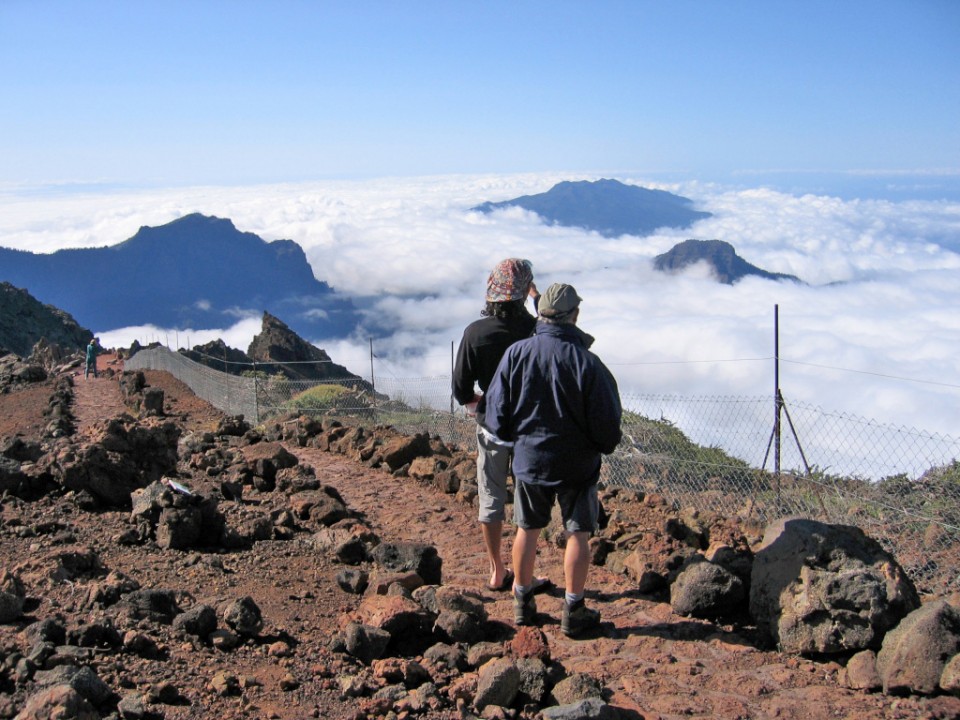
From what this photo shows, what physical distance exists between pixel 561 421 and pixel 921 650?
1.87m

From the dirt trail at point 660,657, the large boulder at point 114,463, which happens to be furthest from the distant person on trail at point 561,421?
the large boulder at point 114,463

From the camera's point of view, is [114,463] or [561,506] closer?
[561,506]

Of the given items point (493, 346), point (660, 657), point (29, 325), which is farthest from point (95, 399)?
point (29, 325)

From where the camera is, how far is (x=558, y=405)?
4352mm

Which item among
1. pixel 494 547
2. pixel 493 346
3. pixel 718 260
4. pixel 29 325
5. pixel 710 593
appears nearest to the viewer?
pixel 710 593

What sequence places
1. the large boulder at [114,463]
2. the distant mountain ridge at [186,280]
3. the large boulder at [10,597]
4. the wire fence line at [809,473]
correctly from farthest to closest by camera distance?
the distant mountain ridge at [186,280] → the large boulder at [114,463] → the wire fence line at [809,473] → the large boulder at [10,597]

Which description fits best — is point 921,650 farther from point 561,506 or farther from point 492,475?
point 492,475

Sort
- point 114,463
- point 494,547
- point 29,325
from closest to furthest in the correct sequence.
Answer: point 494,547, point 114,463, point 29,325

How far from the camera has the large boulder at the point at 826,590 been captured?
4.16 meters

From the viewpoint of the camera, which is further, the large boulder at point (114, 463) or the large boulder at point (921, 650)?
the large boulder at point (114, 463)

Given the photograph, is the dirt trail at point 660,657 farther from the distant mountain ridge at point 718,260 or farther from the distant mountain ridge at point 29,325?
the distant mountain ridge at point 718,260

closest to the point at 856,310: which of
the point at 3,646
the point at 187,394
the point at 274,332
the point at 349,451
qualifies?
the point at 274,332

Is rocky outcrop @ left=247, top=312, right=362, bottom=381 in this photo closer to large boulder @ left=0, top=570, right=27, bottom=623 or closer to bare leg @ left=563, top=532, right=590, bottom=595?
large boulder @ left=0, top=570, right=27, bottom=623

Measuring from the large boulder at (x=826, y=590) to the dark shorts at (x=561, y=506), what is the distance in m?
0.99
